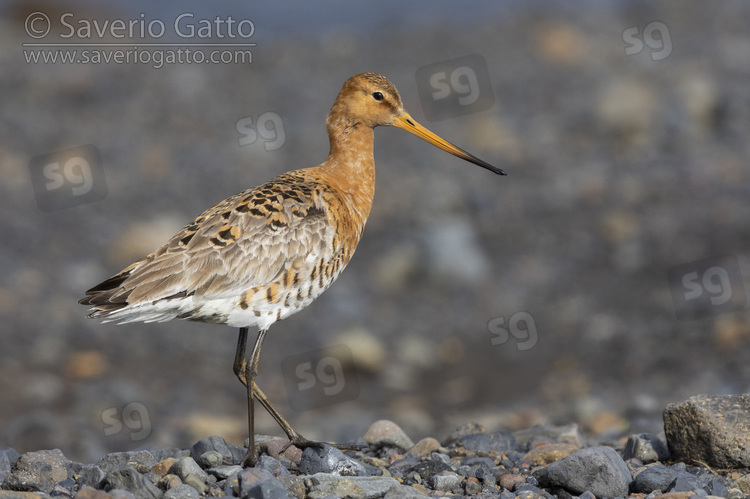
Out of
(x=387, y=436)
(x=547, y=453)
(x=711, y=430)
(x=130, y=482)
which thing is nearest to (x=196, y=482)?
(x=130, y=482)

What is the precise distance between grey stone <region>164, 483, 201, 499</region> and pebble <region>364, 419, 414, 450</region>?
2504 mm

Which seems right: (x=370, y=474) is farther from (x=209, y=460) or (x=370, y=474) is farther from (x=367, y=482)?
(x=209, y=460)

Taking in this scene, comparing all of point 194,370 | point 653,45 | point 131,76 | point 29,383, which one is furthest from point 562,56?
point 29,383

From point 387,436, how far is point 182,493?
2662mm

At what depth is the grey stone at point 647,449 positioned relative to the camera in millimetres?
7910

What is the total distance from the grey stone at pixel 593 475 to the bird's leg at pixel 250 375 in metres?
2.50

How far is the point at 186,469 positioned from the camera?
6.82 m

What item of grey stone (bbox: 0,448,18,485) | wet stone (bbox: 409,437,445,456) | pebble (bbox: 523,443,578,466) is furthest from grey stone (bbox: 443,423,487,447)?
grey stone (bbox: 0,448,18,485)

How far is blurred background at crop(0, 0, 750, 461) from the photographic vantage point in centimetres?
1316

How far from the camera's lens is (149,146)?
22406 millimetres

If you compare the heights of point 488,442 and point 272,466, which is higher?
point 272,466

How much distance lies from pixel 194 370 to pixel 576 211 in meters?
8.82

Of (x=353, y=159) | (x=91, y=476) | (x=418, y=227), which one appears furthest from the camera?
(x=418, y=227)

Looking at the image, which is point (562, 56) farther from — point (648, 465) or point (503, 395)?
point (648, 465)
